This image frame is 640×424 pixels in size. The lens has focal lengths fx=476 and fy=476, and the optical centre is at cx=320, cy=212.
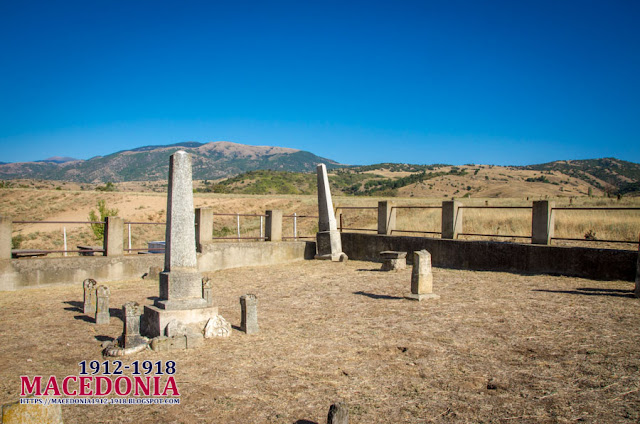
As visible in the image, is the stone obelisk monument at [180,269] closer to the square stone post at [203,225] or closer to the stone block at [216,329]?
the stone block at [216,329]

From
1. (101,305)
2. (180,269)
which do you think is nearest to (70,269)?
(101,305)

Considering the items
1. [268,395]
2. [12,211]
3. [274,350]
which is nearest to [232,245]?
[274,350]

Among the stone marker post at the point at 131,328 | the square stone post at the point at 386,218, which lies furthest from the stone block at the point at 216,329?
the square stone post at the point at 386,218

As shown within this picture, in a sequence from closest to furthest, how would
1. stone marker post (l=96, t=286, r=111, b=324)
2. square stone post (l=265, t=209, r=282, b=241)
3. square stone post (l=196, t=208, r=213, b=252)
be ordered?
stone marker post (l=96, t=286, r=111, b=324)
square stone post (l=196, t=208, r=213, b=252)
square stone post (l=265, t=209, r=282, b=241)

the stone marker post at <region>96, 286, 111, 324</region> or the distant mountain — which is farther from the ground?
the distant mountain

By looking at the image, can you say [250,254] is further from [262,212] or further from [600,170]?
[600,170]

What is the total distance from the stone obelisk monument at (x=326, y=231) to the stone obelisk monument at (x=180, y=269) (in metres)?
9.41

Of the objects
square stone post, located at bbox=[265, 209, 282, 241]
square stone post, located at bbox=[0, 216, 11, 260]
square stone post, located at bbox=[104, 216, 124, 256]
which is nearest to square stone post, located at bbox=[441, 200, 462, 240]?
square stone post, located at bbox=[265, 209, 282, 241]

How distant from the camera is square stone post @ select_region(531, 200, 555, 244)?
1260 cm

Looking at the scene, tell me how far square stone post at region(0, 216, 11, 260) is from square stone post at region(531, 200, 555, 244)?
1326cm

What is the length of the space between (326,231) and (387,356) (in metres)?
10.8

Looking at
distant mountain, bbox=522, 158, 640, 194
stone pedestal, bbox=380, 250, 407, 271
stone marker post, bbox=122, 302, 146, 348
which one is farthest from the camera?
distant mountain, bbox=522, 158, 640, 194

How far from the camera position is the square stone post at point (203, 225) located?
14.3 m

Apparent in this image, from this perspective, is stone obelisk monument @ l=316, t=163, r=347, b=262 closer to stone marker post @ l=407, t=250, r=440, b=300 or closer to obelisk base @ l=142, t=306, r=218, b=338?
stone marker post @ l=407, t=250, r=440, b=300
